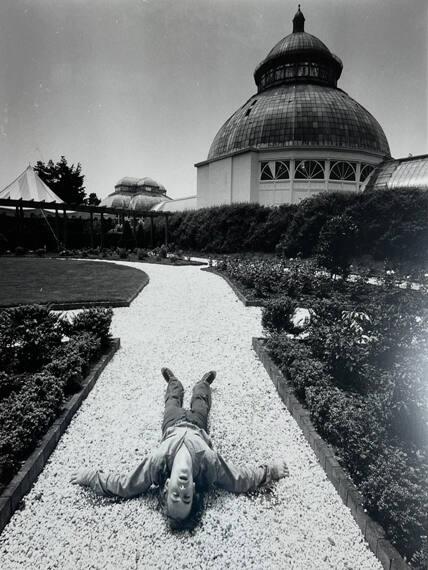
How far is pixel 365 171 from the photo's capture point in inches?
1591

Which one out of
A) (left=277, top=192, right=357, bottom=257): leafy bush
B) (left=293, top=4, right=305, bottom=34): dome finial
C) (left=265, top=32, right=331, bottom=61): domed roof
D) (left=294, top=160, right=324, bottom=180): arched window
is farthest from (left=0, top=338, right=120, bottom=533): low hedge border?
(left=293, top=4, right=305, bottom=34): dome finial

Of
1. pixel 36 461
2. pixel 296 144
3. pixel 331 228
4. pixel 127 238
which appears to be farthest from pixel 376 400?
pixel 127 238

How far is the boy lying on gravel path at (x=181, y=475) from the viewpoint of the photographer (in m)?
3.23

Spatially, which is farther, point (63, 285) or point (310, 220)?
point (310, 220)

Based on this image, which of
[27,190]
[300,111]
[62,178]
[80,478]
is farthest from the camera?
[62,178]

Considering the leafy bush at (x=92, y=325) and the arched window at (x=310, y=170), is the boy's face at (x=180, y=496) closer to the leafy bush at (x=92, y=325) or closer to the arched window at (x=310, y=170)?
the leafy bush at (x=92, y=325)

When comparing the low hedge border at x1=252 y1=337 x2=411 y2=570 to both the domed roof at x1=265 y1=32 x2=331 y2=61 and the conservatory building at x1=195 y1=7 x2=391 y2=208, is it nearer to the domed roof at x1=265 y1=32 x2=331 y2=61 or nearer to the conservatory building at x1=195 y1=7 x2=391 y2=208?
the conservatory building at x1=195 y1=7 x2=391 y2=208

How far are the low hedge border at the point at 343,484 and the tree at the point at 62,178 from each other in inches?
2559

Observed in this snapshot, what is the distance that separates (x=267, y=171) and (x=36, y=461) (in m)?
39.6

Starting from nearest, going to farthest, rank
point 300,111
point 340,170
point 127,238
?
point 340,170 < point 300,111 < point 127,238

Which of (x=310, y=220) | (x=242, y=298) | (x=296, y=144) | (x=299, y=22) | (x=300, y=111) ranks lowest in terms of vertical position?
(x=242, y=298)

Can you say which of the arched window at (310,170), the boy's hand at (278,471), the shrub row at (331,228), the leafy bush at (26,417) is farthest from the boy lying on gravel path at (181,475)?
the arched window at (310,170)

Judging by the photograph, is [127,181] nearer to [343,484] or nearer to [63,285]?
[63,285]

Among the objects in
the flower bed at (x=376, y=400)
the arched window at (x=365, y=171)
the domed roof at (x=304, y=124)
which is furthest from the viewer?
the arched window at (x=365, y=171)
